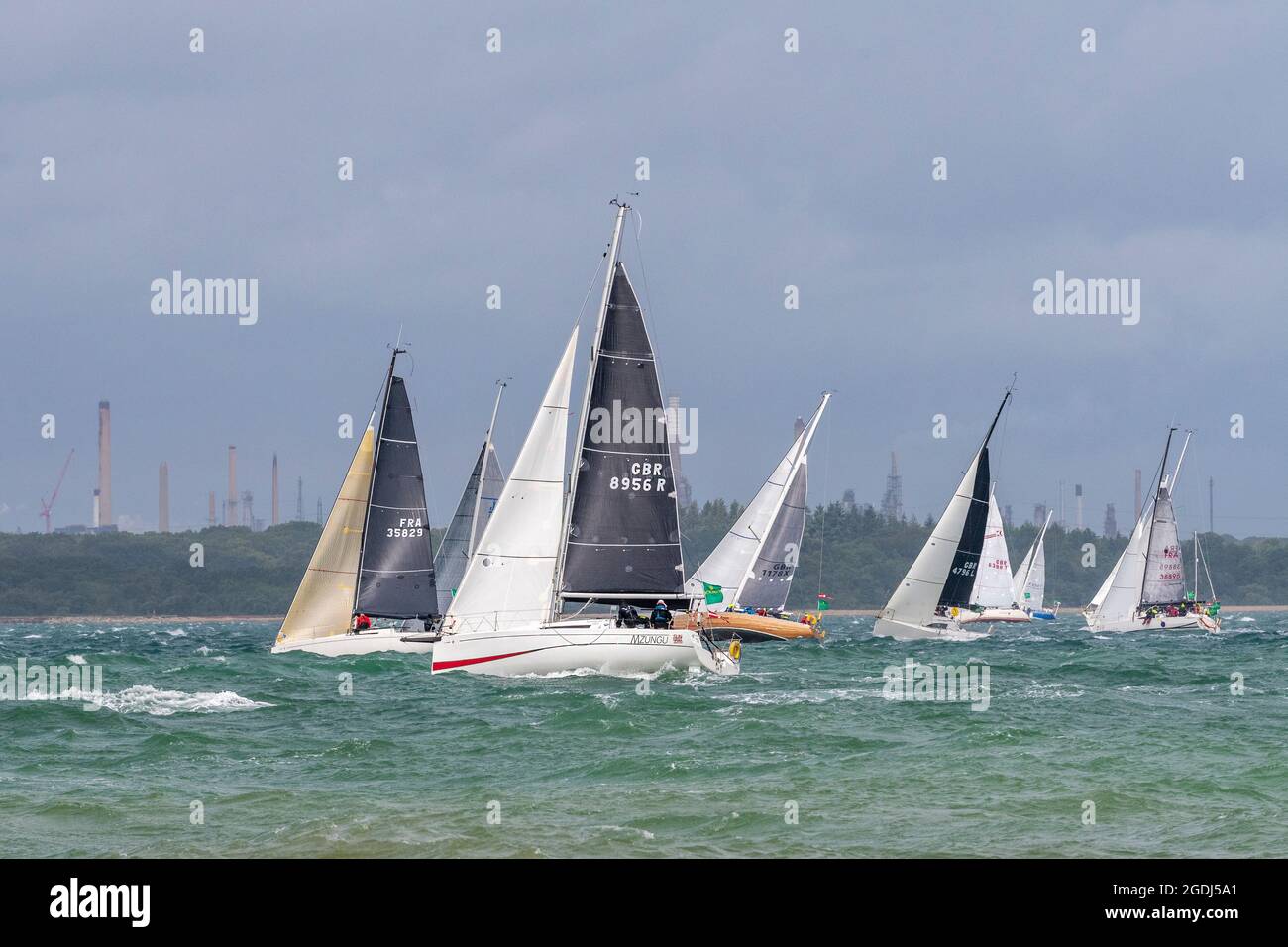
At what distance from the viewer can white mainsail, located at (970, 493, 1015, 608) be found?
108625 millimetres

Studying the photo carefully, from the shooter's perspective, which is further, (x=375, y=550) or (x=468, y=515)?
(x=468, y=515)

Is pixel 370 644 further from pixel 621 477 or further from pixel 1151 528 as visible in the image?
pixel 1151 528

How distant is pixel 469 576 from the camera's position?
36.0 metres

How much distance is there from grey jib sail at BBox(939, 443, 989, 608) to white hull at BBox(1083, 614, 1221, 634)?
2226 cm

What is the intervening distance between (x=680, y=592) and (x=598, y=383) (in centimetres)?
563

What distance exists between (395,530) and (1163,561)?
53.7 metres

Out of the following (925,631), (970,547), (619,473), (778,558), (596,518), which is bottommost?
(925,631)

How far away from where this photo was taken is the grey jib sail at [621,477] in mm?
36469

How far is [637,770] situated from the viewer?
21125 mm

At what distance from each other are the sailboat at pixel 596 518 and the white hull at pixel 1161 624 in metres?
55.6

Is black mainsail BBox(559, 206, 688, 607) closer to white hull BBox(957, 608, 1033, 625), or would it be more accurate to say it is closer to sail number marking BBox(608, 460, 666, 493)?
sail number marking BBox(608, 460, 666, 493)

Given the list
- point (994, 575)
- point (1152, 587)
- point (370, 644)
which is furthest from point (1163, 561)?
point (370, 644)

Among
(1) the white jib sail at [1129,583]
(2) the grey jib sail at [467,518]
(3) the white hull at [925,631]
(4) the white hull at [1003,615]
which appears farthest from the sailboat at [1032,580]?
(2) the grey jib sail at [467,518]
